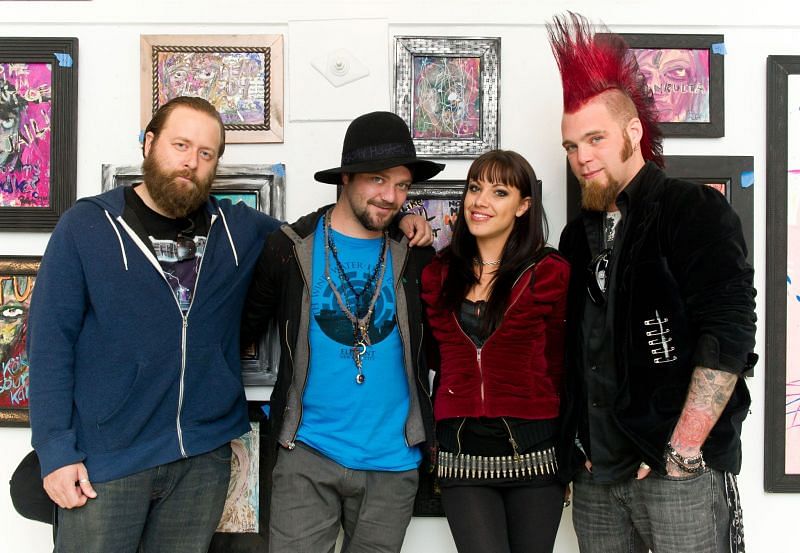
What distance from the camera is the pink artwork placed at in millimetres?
2627

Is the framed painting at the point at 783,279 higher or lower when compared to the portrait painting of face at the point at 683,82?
lower

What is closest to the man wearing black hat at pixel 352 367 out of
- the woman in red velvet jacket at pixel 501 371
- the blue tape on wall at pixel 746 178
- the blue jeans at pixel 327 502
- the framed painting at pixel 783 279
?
the blue jeans at pixel 327 502

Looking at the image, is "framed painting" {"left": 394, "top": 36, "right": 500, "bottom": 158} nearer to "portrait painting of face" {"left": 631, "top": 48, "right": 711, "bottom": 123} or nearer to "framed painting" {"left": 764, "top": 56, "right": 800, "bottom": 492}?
"portrait painting of face" {"left": 631, "top": 48, "right": 711, "bottom": 123}

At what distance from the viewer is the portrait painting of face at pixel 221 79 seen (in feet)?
8.55

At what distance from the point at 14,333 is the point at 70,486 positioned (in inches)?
43.7

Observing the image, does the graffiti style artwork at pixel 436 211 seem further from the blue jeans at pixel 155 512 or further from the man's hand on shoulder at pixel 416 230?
the blue jeans at pixel 155 512

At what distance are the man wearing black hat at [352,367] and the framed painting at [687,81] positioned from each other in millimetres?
1121

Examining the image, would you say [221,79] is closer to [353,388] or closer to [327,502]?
[353,388]

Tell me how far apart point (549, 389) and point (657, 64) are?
1.51m

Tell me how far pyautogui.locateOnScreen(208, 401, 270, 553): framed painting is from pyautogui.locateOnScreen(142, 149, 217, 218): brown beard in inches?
37.4

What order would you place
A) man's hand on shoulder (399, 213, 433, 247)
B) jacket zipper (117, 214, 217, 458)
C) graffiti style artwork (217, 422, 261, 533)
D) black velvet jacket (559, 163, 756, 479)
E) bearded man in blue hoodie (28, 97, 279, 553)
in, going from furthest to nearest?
graffiti style artwork (217, 422, 261, 533) → man's hand on shoulder (399, 213, 433, 247) → jacket zipper (117, 214, 217, 458) → bearded man in blue hoodie (28, 97, 279, 553) → black velvet jacket (559, 163, 756, 479)

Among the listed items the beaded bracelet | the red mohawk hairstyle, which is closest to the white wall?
the red mohawk hairstyle

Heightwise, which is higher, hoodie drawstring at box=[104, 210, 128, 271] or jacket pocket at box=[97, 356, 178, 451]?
hoodie drawstring at box=[104, 210, 128, 271]

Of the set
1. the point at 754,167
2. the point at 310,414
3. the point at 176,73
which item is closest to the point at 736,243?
the point at 754,167
